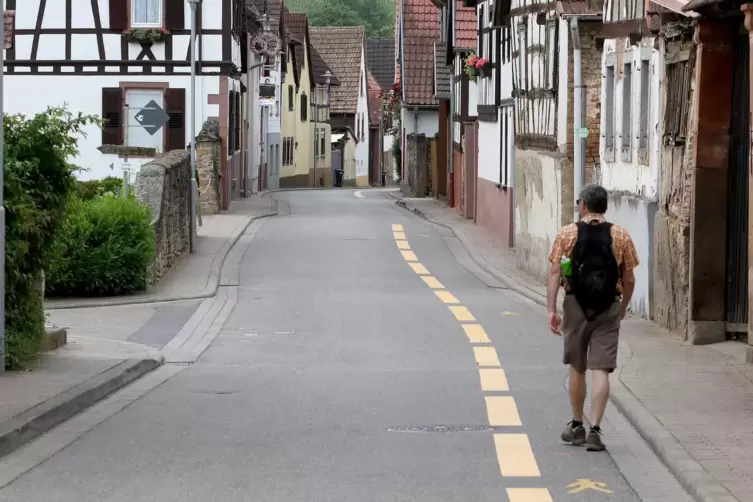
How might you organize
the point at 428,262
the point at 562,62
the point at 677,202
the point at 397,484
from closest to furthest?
the point at 397,484, the point at 677,202, the point at 562,62, the point at 428,262

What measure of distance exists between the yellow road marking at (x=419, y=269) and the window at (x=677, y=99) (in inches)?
377

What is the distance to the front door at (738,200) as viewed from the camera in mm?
14867

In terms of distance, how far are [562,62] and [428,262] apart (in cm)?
556

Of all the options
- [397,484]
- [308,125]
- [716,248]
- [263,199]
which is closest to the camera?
[397,484]

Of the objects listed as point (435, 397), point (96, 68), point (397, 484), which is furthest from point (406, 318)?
point (96, 68)

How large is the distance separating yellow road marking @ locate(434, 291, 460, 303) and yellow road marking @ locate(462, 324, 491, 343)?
3.26 metres

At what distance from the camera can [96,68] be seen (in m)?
41.8

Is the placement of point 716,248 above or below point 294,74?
below

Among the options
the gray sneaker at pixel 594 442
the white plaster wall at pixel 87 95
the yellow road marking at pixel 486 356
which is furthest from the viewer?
the white plaster wall at pixel 87 95

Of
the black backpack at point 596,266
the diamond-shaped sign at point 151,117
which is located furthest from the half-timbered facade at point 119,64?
the black backpack at point 596,266

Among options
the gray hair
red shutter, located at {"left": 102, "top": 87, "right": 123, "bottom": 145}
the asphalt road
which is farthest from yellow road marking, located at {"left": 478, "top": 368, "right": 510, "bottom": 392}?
red shutter, located at {"left": 102, "top": 87, "right": 123, "bottom": 145}

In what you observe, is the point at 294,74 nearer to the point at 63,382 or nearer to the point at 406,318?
the point at 406,318

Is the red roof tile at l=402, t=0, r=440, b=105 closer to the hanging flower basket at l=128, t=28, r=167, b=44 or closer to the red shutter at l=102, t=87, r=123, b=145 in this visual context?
the red shutter at l=102, t=87, r=123, b=145

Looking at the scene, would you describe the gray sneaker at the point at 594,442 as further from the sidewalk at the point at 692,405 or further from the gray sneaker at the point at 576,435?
the sidewalk at the point at 692,405
